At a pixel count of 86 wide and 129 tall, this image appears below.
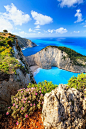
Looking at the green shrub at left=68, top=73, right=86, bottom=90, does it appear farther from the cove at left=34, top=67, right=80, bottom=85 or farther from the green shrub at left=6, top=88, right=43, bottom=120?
the cove at left=34, top=67, right=80, bottom=85

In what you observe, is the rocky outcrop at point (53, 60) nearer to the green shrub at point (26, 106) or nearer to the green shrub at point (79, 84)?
the green shrub at point (79, 84)

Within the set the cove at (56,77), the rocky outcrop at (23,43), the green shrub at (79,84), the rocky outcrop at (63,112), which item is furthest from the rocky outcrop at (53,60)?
the rocky outcrop at (23,43)

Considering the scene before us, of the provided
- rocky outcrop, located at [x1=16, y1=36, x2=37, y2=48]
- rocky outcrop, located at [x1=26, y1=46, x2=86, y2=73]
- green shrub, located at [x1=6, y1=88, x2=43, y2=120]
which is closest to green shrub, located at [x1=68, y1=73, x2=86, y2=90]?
green shrub, located at [x1=6, y1=88, x2=43, y2=120]

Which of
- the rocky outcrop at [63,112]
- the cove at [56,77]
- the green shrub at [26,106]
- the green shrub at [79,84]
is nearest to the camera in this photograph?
the rocky outcrop at [63,112]

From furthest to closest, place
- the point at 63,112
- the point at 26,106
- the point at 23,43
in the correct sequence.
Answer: the point at 23,43, the point at 26,106, the point at 63,112

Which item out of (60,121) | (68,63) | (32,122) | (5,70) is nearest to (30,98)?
(32,122)

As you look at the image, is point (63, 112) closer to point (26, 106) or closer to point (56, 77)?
point (26, 106)

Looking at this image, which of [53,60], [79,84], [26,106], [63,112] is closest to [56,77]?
[53,60]
